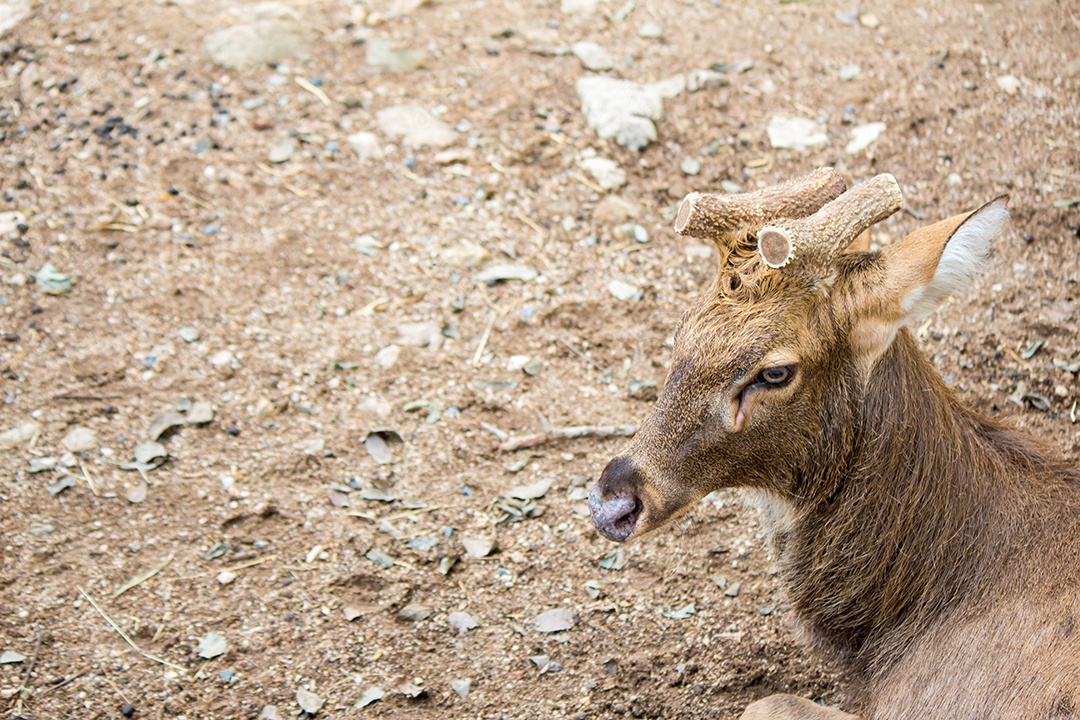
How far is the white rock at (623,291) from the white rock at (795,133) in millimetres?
1344

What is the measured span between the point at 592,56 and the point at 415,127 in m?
1.25

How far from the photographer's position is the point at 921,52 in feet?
20.6

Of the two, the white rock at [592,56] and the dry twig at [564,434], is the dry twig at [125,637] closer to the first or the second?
the dry twig at [564,434]

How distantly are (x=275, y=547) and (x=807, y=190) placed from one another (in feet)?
8.36

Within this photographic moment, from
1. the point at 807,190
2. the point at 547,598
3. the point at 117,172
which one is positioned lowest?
the point at 547,598

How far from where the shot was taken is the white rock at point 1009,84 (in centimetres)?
594

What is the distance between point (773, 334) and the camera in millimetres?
3068

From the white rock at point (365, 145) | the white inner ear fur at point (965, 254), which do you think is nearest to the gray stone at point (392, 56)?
the white rock at point (365, 145)

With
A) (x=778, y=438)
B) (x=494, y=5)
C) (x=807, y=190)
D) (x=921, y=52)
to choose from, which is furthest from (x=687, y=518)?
(x=494, y=5)

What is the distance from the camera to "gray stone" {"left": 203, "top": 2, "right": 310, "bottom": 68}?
659cm

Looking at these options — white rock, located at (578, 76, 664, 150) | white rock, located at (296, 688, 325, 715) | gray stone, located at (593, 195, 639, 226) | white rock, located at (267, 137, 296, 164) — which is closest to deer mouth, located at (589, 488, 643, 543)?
white rock, located at (296, 688, 325, 715)

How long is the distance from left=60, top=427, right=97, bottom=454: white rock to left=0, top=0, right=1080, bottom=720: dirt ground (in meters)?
0.01

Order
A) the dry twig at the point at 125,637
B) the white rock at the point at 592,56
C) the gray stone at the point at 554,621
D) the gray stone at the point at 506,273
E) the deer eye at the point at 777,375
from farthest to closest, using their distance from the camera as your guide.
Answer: the white rock at the point at 592,56, the gray stone at the point at 506,273, the gray stone at the point at 554,621, the dry twig at the point at 125,637, the deer eye at the point at 777,375

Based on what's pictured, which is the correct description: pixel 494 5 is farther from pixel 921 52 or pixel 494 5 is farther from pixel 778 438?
pixel 778 438
